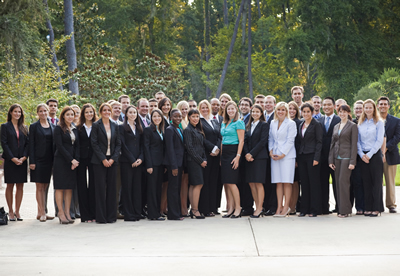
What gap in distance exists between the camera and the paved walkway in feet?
20.0

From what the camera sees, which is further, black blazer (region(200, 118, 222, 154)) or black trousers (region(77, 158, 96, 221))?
black blazer (region(200, 118, 222, 154))

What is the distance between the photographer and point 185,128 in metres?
9.41

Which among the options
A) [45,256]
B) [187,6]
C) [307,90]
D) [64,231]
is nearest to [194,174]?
[64,231]

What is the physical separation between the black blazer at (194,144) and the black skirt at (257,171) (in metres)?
0.83

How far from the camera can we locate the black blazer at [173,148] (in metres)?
9.26

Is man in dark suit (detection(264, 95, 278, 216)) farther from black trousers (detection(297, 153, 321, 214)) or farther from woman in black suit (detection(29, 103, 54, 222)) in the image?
woman in black suit (detection(29, 103, 54, 222))

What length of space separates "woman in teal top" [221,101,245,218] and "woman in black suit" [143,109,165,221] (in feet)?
3.59

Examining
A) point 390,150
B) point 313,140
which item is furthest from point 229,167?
point 390,150

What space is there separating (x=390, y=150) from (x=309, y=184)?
1.61 m

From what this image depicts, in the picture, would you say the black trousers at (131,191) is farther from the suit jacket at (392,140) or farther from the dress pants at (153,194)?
the suit jacket at (392,140)

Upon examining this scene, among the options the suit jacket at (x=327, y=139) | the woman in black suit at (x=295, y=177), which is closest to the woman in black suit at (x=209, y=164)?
the woman in black suit at (x=295, y=177)

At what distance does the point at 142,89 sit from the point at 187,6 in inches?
1357

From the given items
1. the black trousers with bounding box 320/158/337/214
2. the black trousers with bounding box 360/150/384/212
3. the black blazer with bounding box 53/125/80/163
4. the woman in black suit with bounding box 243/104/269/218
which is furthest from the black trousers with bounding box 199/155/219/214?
the black trousers with bounding box 360/150/384/212

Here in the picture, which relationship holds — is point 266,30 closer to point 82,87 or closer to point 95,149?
point 82,87
